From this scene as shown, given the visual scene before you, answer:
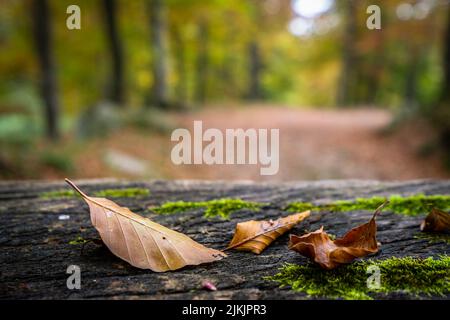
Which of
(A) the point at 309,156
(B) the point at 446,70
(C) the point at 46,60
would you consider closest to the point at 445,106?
(B) the point at 446,70

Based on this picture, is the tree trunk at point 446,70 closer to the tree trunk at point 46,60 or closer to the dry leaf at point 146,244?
the dry leaf at point 146,244

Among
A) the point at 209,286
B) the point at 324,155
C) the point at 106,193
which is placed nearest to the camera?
the point at 209,286

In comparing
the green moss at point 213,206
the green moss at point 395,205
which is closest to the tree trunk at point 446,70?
the green moss at point 395,205

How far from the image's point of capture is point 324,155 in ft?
33.9

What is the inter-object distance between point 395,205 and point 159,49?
13.9 meters

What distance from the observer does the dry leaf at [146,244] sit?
1.25m

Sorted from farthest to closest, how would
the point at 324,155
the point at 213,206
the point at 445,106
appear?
the point at 324,155
the point at 445,106
the point at 213,206

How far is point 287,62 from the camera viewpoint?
30.0 m

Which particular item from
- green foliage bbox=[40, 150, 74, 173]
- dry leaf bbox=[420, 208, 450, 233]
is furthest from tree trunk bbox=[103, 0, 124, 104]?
dry leaf bbox=[420, 208, 450, 233]

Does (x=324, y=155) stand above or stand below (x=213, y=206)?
below

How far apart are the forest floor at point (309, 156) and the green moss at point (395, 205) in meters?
6.23

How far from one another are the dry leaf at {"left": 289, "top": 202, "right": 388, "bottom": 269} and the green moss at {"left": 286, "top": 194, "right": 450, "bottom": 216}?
0.57 metres

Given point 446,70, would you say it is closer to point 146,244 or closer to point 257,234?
point 257,234

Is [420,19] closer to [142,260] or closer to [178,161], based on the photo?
[178,161]
